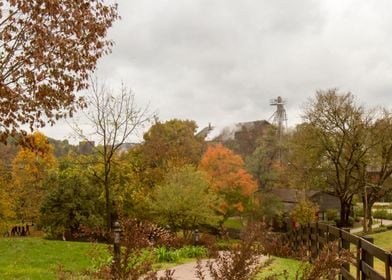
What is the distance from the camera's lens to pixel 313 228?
12.1m

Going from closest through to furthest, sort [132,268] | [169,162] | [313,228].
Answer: [132,268] → [313,228] → [169,162]

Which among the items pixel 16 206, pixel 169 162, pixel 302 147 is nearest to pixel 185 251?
pixel 169 162

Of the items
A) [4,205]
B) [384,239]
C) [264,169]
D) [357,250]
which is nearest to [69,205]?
[4,205]

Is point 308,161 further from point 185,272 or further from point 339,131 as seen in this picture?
point 185,272

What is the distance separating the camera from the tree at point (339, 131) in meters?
30.3

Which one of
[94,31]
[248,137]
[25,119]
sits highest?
[248,137]

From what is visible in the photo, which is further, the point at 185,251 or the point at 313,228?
the point at 185,251

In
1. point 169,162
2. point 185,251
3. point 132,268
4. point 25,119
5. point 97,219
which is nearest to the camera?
point 132,268

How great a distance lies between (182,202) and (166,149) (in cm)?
1378

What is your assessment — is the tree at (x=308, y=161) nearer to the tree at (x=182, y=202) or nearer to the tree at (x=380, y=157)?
the tree at (x=380, y=157)

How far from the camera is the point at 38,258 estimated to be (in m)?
13.0

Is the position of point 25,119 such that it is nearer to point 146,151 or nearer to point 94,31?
point 94,31

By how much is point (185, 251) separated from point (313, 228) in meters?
5.24

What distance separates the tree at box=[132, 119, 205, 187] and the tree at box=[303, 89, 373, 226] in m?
9.78
